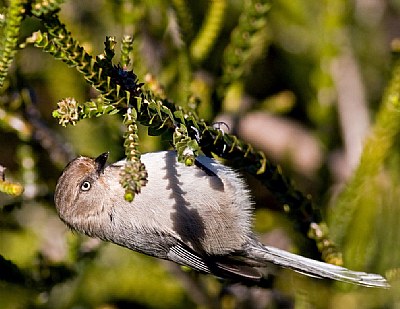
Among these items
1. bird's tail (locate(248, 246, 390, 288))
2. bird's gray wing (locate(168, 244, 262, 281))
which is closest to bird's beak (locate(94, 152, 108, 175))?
bird's gray wing (locate(168, 244, 262, 281))

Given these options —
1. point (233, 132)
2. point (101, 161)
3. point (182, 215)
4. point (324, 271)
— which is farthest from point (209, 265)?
point (233, 132)

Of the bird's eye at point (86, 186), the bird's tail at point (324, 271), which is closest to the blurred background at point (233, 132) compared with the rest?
the bird's tail at point (324, 271)

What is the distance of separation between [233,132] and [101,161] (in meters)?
0.69

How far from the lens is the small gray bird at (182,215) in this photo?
2.26 meters

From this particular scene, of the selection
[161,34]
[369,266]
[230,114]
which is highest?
[161,34]

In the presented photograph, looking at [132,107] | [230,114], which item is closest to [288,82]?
[230,114]

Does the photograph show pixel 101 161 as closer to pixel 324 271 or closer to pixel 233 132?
pixel 233 132

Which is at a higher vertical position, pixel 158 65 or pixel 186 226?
pixel 158 65

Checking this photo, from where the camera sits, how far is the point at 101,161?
229 cm

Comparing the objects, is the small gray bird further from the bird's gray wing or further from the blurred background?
the blurred background

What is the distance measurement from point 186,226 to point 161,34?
1047mm

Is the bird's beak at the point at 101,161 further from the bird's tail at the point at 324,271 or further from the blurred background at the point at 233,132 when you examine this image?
the bird's tail at the point at 324,271

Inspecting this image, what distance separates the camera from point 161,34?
9.84 feet

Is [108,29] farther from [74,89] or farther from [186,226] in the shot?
[186,226]
